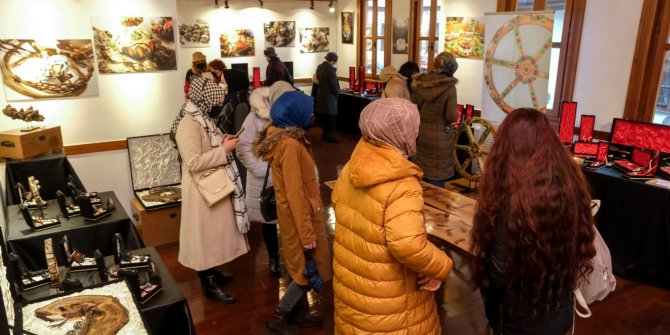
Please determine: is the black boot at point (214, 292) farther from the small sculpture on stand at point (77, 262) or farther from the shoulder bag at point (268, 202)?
the small sculpture on stand at point (77, 262)

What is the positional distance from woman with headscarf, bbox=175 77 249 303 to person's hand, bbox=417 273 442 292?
1569 millimetres

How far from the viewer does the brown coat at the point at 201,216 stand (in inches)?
111

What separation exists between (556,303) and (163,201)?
11.6 feet

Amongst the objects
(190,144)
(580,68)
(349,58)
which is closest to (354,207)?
(190,144)

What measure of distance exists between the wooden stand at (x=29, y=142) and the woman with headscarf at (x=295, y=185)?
6.98 ft

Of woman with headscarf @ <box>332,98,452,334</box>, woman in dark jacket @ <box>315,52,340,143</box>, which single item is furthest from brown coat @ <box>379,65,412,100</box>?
woman with headscarf @ <box>332,98,452,334</box>

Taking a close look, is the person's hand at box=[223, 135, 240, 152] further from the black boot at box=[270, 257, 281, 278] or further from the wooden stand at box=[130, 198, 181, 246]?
the wooden stand at box=[130, 198, 181, 246]

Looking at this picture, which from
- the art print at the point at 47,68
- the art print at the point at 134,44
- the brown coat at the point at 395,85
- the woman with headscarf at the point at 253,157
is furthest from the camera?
the brown coat at the point at 395,85

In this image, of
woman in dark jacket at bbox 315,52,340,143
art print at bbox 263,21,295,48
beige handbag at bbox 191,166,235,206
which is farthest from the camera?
art print at bbox 263,21,295,48

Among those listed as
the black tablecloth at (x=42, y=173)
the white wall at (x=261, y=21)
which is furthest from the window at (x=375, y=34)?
the black tablecloth at (x=42, y=173)

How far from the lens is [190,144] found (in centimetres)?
282

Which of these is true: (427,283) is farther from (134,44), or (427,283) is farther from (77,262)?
(134,44)

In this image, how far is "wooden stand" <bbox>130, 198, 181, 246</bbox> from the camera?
425 cm

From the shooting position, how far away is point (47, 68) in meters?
4.02
